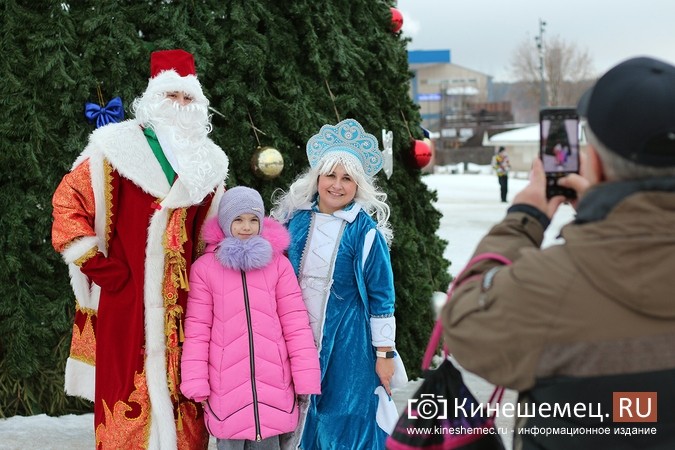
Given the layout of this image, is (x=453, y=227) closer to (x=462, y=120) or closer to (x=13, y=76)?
(x=13, y=76)

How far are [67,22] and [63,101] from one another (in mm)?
458

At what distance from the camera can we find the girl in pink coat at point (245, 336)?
3439 millimetres

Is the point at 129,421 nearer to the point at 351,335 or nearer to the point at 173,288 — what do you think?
the point at 173,288

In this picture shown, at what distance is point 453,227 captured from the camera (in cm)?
1545

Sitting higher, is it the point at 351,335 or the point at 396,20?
Answer: the point at 396,20

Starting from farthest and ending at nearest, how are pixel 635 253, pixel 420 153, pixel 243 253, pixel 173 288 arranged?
1. pixel 420 153
2. pixel 173 288
3. pixel 243 253
4. pixel 635 253

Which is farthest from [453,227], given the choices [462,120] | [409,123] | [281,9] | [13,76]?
[462,120]

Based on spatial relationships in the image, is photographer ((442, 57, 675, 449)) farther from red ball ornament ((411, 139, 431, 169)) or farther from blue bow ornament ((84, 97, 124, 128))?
red ball ornament ((411, 139, 431, 169))

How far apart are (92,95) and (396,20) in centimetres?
242

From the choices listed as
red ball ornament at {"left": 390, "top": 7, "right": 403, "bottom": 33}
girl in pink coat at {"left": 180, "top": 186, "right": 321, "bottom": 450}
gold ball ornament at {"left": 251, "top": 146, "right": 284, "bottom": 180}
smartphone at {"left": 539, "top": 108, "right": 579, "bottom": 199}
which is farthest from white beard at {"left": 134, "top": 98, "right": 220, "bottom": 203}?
red ball ornament at {"left": 390, "top": 7, "right": 403, "bottom": 33}

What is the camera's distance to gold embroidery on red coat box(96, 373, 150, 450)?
11.8ft

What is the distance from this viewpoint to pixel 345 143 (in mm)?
3875

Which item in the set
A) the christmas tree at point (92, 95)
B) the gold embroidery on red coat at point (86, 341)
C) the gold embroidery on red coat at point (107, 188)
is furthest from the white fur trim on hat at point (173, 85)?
the christmas tree at point (92, 95)

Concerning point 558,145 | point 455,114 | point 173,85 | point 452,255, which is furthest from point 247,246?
point 455,114
